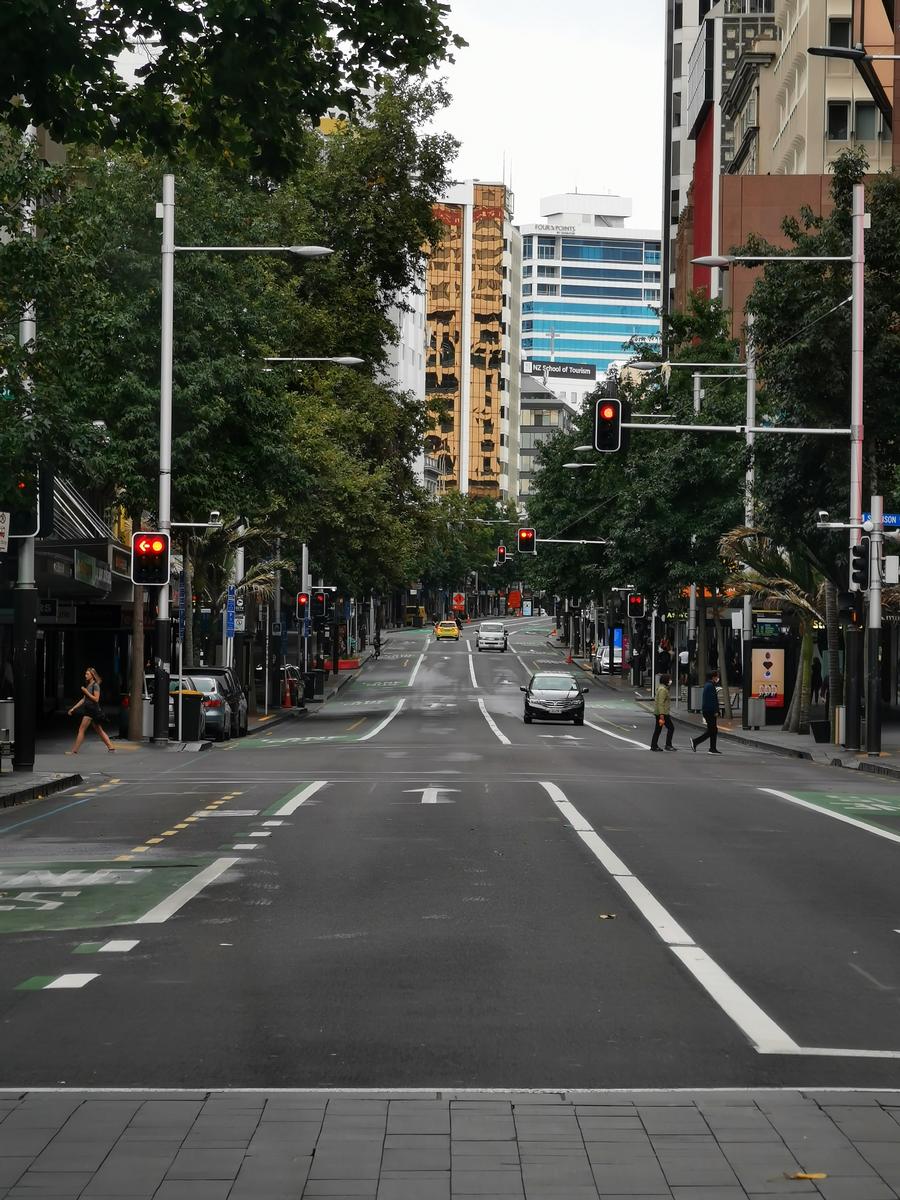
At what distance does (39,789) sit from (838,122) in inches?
2539

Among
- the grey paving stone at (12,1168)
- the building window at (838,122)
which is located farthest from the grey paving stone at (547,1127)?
the building window at (838,122)

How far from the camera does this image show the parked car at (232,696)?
42.2m

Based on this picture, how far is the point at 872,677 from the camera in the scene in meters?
35.0

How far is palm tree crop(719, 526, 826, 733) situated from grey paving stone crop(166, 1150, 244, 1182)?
3827 cm

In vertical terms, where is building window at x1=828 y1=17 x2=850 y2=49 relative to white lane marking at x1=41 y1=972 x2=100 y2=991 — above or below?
above

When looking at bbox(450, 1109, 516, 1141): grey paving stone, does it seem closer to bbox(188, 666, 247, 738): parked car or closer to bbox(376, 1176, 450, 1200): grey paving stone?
bbox(376, 1176, 450, 1200): grey paving stone

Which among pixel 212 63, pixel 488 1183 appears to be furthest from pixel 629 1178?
pixel 212 63

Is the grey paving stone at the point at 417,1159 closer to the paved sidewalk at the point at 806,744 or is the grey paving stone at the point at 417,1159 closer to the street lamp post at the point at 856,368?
the paved sidewalk at the point at 806,744

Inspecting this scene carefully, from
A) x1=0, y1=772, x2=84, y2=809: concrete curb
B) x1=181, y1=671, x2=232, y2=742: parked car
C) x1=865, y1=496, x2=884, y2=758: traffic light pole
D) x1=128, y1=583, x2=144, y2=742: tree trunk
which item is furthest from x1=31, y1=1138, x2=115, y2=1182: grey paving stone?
x1=181, y1=671, x2=232, y2=742: parked car

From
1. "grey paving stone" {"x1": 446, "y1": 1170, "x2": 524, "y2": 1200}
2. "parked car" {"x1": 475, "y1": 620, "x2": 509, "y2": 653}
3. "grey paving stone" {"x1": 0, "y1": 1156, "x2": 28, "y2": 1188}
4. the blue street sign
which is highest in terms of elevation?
the blue street sign

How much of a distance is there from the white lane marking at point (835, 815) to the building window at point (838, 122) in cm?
5912

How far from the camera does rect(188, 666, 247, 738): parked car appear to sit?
42.2m

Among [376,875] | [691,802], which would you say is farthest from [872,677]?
[376,875]

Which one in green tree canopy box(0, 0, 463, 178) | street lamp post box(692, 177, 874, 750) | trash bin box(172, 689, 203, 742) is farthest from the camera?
trash bin box(172, 689, 203, 742)
